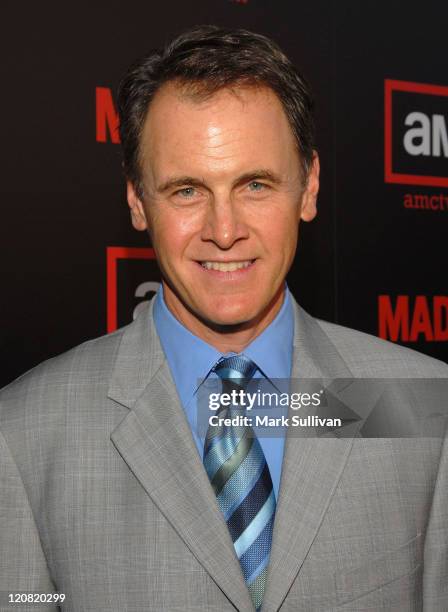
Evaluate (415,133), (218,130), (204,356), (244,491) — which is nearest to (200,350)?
(204,356)

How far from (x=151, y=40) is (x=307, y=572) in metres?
1.70

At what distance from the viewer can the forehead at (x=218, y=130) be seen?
1.35 m

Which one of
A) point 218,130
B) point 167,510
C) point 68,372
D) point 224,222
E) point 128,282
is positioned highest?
point 218,130

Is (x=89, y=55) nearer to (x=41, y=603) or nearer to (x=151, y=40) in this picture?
(x=151, y=40)

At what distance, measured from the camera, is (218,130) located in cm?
135

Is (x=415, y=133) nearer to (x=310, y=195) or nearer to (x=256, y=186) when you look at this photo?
(x=310, y=195)

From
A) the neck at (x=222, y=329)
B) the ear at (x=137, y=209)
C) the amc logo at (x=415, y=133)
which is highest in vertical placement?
the amc logo at (x=415, y=133)

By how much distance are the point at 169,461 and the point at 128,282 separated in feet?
3.83

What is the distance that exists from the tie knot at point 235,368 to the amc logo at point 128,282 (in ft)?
3.23

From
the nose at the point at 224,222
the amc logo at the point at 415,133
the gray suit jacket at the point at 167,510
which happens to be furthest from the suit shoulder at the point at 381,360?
the amc logo at the point at 415,133

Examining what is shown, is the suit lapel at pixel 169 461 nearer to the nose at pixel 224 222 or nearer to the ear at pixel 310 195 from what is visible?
the nose at pixel 224 222

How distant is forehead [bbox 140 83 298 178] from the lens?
135cm

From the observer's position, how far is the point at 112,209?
240cm

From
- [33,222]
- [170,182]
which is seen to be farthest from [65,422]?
[33,222]
